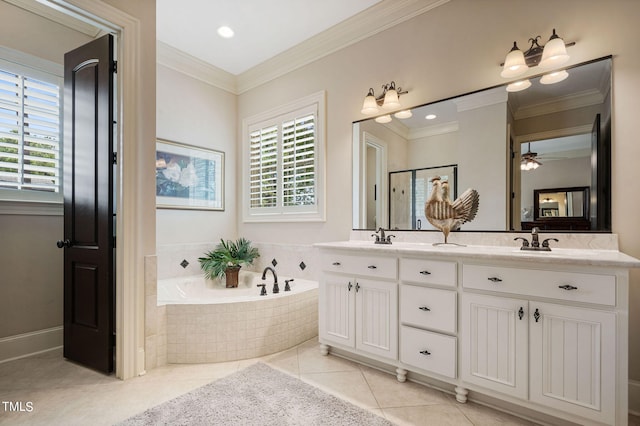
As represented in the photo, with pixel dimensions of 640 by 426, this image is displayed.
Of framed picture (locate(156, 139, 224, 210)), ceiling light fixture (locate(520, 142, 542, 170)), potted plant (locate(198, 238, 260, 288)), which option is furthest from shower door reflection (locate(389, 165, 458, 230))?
framed picture (locate(156, 139, 224, 210))

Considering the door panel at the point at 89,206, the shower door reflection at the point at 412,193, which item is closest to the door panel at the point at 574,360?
the shower door reflection at the point at 412,193

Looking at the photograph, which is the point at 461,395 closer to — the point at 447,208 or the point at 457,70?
the point at 447,208

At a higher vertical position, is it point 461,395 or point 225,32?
point 225,32

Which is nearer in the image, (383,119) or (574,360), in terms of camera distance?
(574,360)

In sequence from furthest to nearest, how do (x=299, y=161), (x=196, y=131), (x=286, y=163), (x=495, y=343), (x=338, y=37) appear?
1. (x=196, y=131)
2. (x=286, y=163)
3. (x=299, y=161)
4. (x=338, y=37)
5. (x=495, y=343)

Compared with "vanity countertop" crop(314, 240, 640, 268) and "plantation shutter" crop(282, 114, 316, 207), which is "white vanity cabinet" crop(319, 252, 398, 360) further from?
"plantation shutter" crop(282, 114, 316, 207)

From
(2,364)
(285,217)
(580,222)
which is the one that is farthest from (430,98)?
(2,364)

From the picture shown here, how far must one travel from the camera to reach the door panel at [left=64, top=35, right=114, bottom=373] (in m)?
2.32

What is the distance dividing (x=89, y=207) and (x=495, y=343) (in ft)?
9.77

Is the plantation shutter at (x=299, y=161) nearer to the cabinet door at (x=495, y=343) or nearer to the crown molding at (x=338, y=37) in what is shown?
the crown molding at (x=338, y=37)

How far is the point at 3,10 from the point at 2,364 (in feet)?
9.46

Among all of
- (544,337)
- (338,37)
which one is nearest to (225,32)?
(338,37)

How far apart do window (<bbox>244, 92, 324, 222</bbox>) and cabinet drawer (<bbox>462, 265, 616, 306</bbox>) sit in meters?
1.82

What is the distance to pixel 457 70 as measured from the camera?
2502 mm
